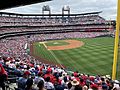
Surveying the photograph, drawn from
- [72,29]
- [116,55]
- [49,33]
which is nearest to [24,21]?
[49,33]

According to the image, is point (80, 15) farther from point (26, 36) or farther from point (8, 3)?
point (8, 3)

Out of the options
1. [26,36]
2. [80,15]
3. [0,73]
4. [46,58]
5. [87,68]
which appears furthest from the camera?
[80,15]

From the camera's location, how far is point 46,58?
34312 mm

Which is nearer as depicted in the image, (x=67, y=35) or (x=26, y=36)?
(x=26, y=36)

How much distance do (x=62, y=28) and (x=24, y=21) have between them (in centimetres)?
1262

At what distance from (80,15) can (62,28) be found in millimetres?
21934

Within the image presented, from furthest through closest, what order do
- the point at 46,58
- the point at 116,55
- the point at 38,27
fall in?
1. the point at 38,27
2. the point at 46,58
3. the point at 116,55

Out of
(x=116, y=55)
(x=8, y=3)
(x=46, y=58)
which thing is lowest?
(x=46, y=58)

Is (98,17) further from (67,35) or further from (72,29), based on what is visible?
(67,35)

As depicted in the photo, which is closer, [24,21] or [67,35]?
[67,35]

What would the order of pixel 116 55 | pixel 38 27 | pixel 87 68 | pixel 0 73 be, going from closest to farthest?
pixel 0 73 < pixel 116 55 < pixel 87 68 < pixel 38 27

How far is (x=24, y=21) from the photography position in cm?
7694

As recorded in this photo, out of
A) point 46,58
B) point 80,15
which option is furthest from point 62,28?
point 46,58

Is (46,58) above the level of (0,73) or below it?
below
